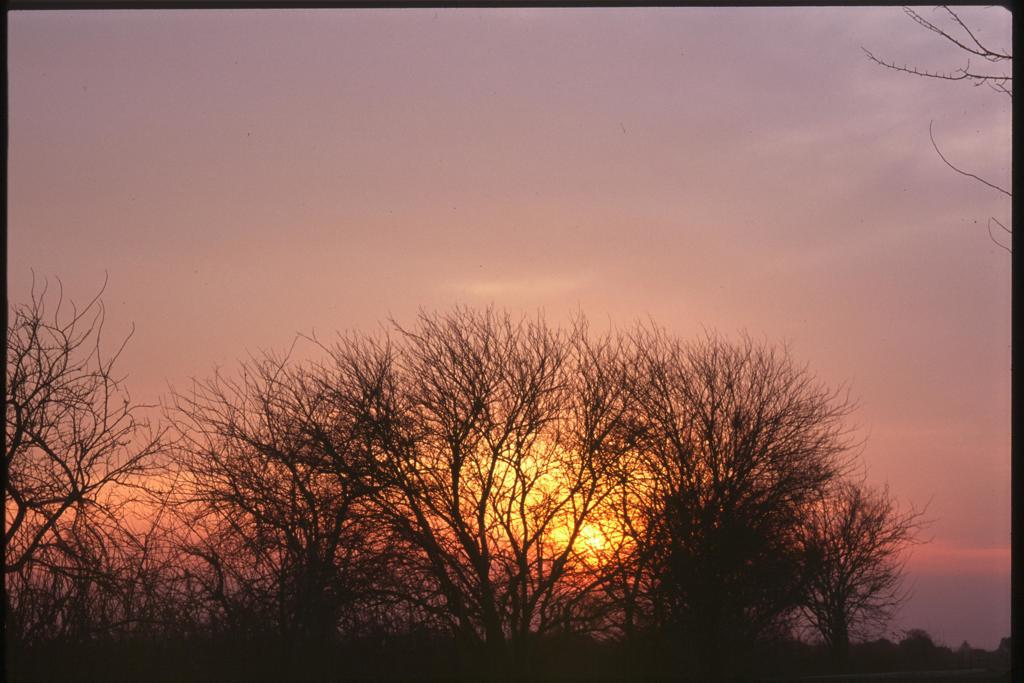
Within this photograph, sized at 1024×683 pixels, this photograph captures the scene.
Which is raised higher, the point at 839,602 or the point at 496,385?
the point at 496,385

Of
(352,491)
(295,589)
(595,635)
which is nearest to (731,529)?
(595,635)

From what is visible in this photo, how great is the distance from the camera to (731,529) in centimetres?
1327

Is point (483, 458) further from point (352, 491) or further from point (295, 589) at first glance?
point (295, 589)

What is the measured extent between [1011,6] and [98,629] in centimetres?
601

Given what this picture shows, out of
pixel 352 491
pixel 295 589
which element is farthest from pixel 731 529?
pixel 295 589

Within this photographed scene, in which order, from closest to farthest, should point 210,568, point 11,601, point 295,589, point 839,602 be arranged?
1. point 11,601
2. point 210,568
3. point 295,589
4. point 839,602

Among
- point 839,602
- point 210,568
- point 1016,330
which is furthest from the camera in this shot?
point 839,602

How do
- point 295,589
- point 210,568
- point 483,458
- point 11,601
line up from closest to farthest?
point 11,601 → point 210,568 → point 295,589 → point 483,458

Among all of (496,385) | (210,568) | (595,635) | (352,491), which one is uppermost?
(496,385)

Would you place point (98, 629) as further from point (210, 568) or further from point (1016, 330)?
point (1016, 330)

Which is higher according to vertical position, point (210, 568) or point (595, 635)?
point (210, 568)

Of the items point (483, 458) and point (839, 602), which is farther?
point (839, 602)

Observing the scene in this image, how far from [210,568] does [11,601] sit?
3.96m

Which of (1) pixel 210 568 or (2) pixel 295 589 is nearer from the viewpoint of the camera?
(1) pixel 210 568
